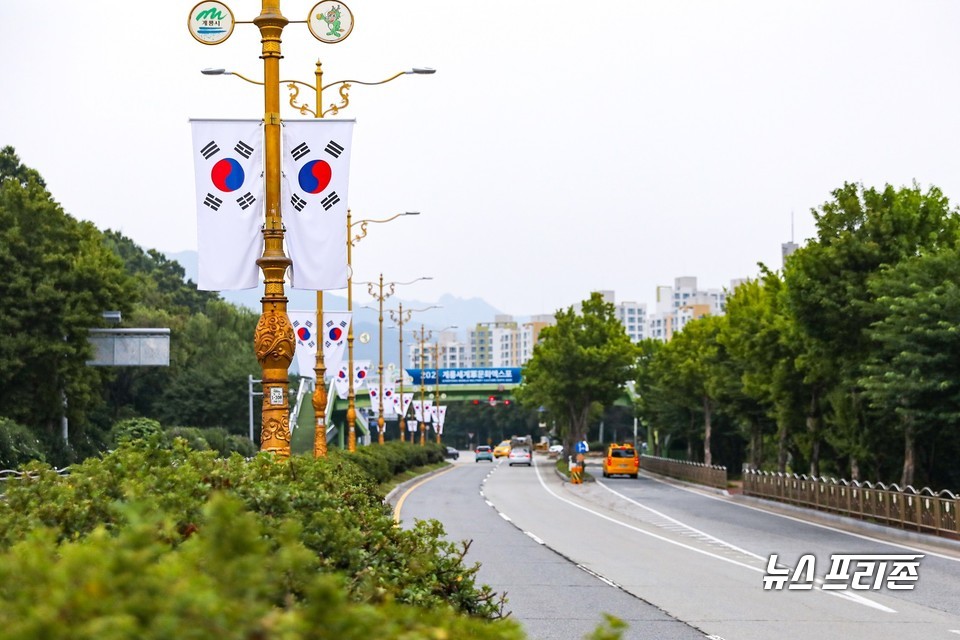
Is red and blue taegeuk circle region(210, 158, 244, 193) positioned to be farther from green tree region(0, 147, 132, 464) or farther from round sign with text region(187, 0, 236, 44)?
green tree region(0, 147, 132, 464)

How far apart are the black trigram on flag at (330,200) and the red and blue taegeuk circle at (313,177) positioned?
4.9 inches

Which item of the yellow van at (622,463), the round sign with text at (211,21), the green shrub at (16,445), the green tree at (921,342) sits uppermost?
the round sign with text at (211,21)

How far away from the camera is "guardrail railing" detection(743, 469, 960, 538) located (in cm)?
2605

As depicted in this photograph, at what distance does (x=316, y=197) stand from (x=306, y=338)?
17631 millimetres

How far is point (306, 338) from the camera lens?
32969mm

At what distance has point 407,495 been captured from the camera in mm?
46844

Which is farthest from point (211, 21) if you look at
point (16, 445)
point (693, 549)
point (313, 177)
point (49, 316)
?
point (49, 316)

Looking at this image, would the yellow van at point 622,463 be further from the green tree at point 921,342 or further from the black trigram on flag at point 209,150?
the black trigram on flag at point 209,150

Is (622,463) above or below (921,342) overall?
below

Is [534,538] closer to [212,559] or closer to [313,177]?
[313,177]

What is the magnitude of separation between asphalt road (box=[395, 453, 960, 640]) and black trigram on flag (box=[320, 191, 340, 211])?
5374 mm

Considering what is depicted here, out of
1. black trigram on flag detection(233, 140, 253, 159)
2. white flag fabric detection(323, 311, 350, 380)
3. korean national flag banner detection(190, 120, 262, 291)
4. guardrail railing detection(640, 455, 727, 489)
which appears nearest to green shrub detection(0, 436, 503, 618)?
korean national flag banner detection(190, 120, 262, 291)

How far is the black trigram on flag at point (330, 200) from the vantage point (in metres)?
15.7

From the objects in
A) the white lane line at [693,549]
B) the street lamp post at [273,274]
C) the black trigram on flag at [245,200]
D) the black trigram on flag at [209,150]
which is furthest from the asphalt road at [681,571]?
the black trigram on flag at [209,150]
